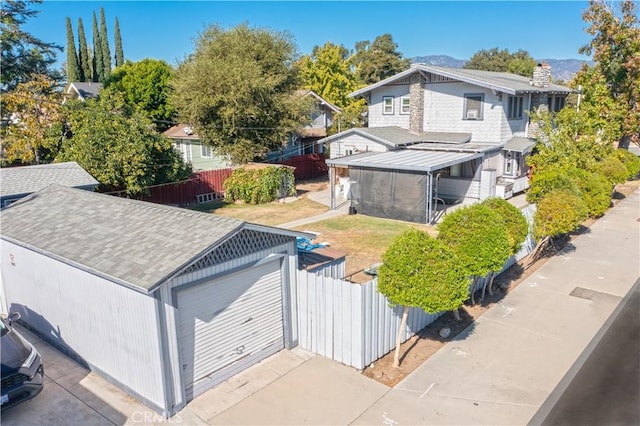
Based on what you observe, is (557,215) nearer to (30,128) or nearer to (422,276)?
(422,276)

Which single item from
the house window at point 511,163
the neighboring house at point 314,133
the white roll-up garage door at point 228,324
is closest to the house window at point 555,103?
the house window at point 511,163

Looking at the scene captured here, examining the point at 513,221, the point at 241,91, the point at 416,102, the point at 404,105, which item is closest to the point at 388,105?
the point at 404,105

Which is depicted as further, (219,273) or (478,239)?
(478,239)

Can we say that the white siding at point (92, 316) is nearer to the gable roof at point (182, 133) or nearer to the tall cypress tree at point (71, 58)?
the gable roof at point (182, 133)

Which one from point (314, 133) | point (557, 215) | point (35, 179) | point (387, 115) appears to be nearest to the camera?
point (557, 215)

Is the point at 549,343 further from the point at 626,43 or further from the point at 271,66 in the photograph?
the point at 626,43

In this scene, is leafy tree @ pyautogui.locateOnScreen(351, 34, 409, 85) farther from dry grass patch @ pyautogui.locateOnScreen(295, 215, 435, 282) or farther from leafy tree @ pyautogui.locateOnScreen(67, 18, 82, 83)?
dry grass patch @ pyautogui.locateOnScreen(295, 215, 435, 282)
